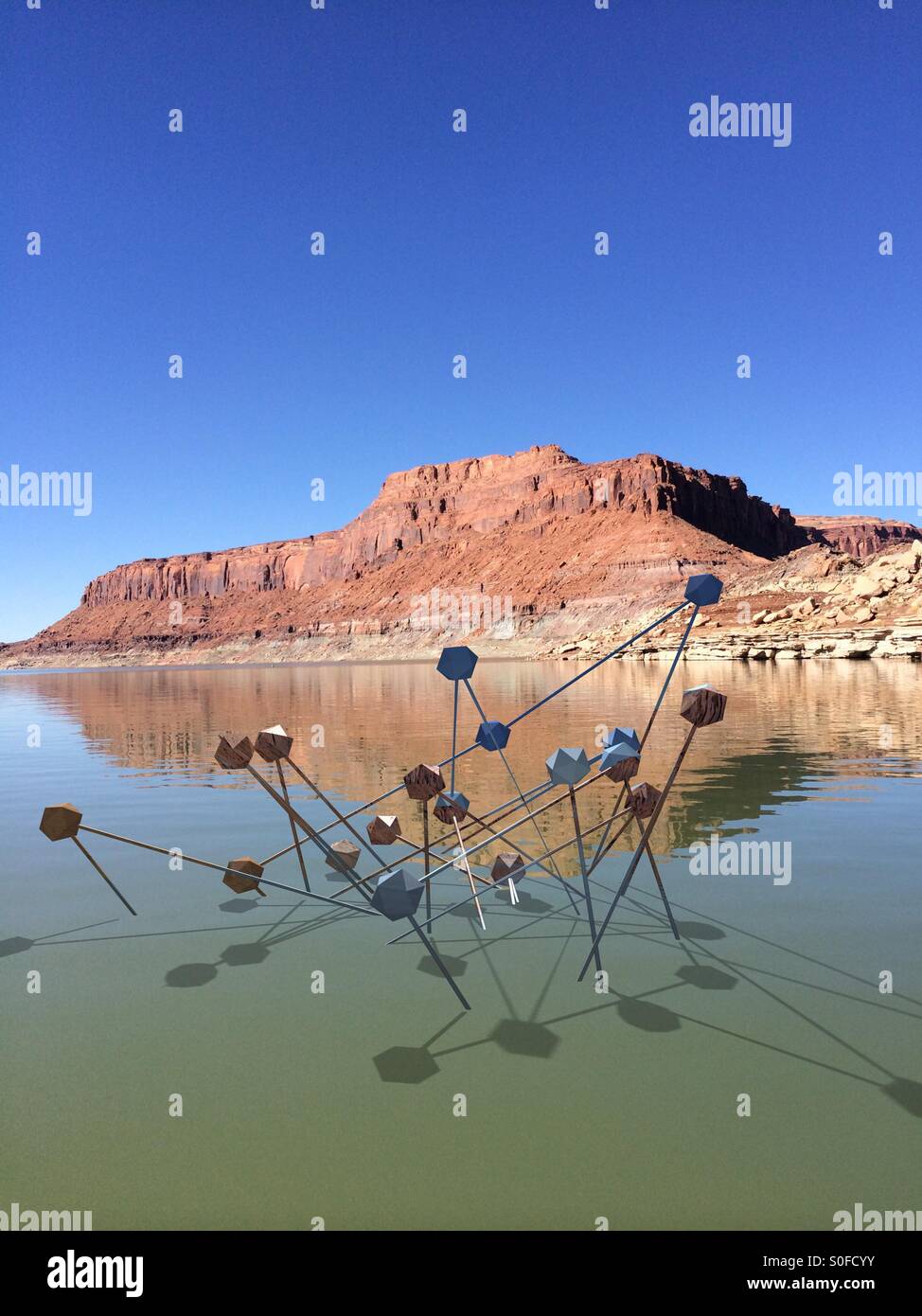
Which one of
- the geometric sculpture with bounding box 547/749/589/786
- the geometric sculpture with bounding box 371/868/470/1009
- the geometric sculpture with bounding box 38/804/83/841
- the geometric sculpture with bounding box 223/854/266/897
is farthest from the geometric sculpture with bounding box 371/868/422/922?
the geometric sculpture with bounding box 223/854/266/897

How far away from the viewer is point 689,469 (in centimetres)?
17888

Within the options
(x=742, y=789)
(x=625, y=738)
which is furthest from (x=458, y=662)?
(x=742, y=789)

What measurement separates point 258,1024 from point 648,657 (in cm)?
6606

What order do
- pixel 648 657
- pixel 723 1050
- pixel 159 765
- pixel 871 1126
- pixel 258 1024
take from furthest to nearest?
pixel 648 657 < pixel 159 765 < pixel 258 1024 < pixel 723 1050 < pixel 871 1126

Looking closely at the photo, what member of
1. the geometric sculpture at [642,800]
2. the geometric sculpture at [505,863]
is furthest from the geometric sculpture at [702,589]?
the geometric sculpture at [505,863]

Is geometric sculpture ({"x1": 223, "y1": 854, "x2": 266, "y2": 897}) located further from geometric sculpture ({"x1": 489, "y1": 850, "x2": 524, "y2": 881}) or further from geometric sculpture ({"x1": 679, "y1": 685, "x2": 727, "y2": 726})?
geometric sculpture ({"x1": 679, "y1": 685, "x2": 727, "y2": 726})

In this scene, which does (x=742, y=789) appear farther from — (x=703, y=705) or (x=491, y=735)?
(x=703, y=705)

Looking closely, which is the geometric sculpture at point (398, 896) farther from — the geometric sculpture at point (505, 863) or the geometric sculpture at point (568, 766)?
the geometric sculpture at point (505, 863)

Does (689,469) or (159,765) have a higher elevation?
(689,469)

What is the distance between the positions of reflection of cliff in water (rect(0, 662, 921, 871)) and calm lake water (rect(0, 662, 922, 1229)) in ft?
7.11

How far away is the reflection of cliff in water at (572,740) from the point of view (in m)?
10.5

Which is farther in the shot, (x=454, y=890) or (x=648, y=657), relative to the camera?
(x=648, y=657)
